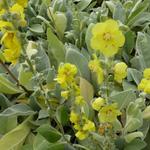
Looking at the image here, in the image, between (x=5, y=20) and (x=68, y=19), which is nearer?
(x=5, y=20)

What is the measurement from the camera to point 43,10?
222 centimetres

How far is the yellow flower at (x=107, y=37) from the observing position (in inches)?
43.8

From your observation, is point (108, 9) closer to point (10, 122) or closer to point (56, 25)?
point (56, 25)

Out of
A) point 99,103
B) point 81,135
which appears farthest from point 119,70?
point 81,135

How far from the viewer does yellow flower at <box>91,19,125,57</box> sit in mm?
1113

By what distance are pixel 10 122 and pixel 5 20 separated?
58 centimetres

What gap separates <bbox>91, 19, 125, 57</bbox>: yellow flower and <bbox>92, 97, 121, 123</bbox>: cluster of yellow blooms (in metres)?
0.16

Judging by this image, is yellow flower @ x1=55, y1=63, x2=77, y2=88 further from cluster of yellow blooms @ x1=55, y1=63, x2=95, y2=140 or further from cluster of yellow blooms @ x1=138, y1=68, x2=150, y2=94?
cluster of yellow blooms @ x1=138, y1=68, x2=150, y2=94

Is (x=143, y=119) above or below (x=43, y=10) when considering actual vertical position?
below

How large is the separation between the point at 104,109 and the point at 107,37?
0.23 m

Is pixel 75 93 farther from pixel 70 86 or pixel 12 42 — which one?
pixel 12 42

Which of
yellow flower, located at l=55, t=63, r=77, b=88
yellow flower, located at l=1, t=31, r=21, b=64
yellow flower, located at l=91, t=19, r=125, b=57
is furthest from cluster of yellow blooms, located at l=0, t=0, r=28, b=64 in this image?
yellow flower, located at l=91, t=19, r=125, b=57

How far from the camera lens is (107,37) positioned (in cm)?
111

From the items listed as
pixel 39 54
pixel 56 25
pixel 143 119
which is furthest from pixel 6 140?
pixel 56 25
